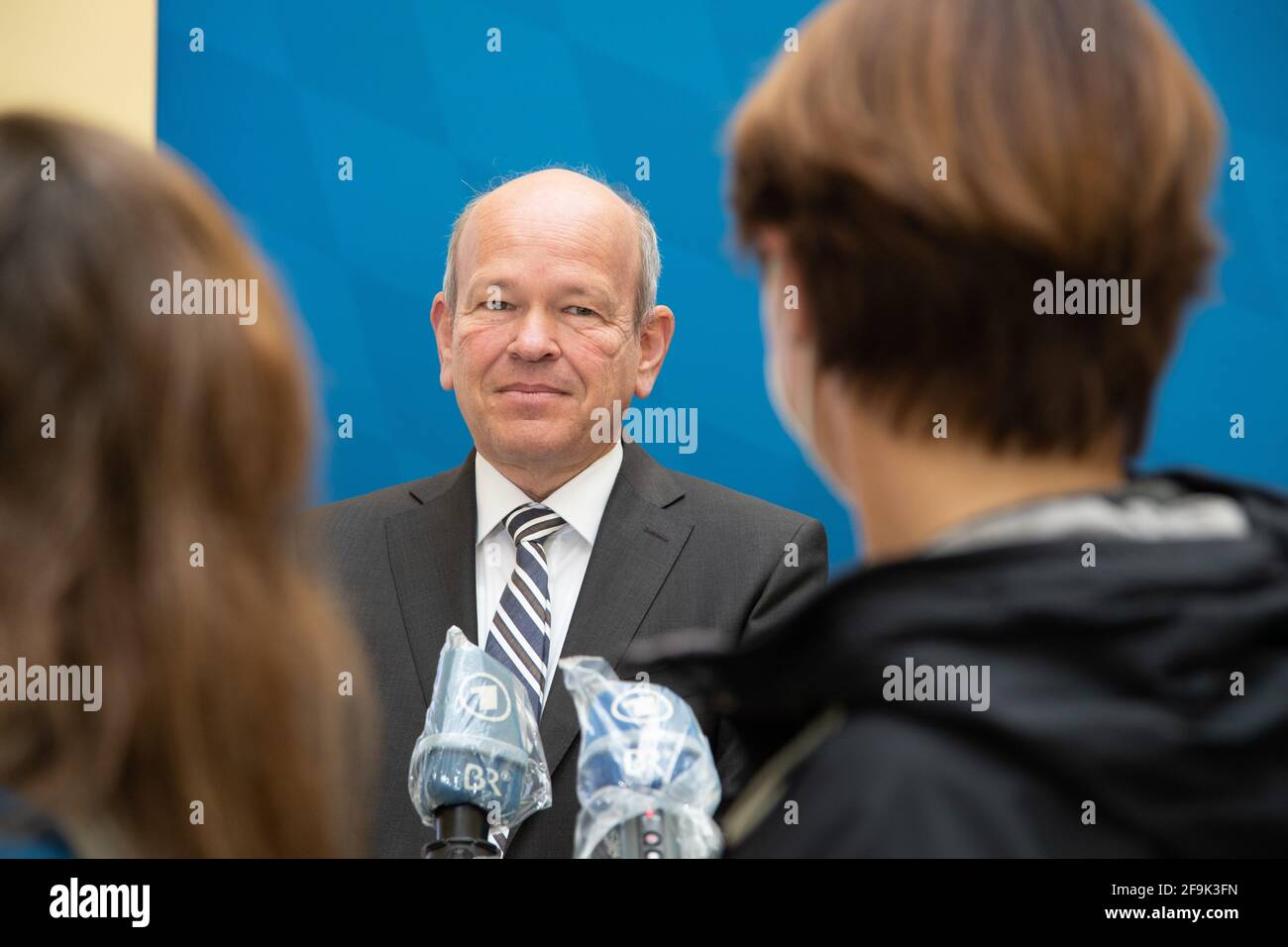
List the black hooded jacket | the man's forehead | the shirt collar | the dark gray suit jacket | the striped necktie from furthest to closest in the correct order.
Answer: the man's forehead → the shirt collar → the striped necktie → the dark gray suit jacket → the black hooded jacket

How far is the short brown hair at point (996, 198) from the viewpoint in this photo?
72 cm

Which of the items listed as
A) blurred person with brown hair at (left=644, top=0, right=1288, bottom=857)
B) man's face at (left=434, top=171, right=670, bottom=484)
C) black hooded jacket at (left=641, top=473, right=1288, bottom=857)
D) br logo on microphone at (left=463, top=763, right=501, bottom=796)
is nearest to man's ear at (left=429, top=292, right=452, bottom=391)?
man's face at (left=434, top=171, right=670, bottom=484)

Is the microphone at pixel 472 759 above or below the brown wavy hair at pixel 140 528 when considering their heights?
below

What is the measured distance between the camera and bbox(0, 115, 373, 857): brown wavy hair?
2.09ft

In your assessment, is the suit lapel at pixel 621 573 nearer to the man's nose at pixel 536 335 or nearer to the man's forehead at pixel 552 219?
the man's nose at pixel 536 335

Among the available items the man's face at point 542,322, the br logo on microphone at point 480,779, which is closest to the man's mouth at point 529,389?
the man's face at point 542,322

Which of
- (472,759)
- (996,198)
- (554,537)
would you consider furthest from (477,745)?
(554,537)

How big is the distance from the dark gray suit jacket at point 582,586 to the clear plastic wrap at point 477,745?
20.3 inches

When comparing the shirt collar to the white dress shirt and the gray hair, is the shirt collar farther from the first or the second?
the gray hair

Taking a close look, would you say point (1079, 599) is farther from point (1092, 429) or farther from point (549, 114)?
point (549, 114)

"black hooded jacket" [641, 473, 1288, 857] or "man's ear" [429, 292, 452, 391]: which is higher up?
"man's ear" [429, 292, 452, 391]

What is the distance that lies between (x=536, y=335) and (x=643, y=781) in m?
1.16

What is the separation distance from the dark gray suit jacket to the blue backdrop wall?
1.35 ft

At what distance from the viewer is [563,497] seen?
2107mm
